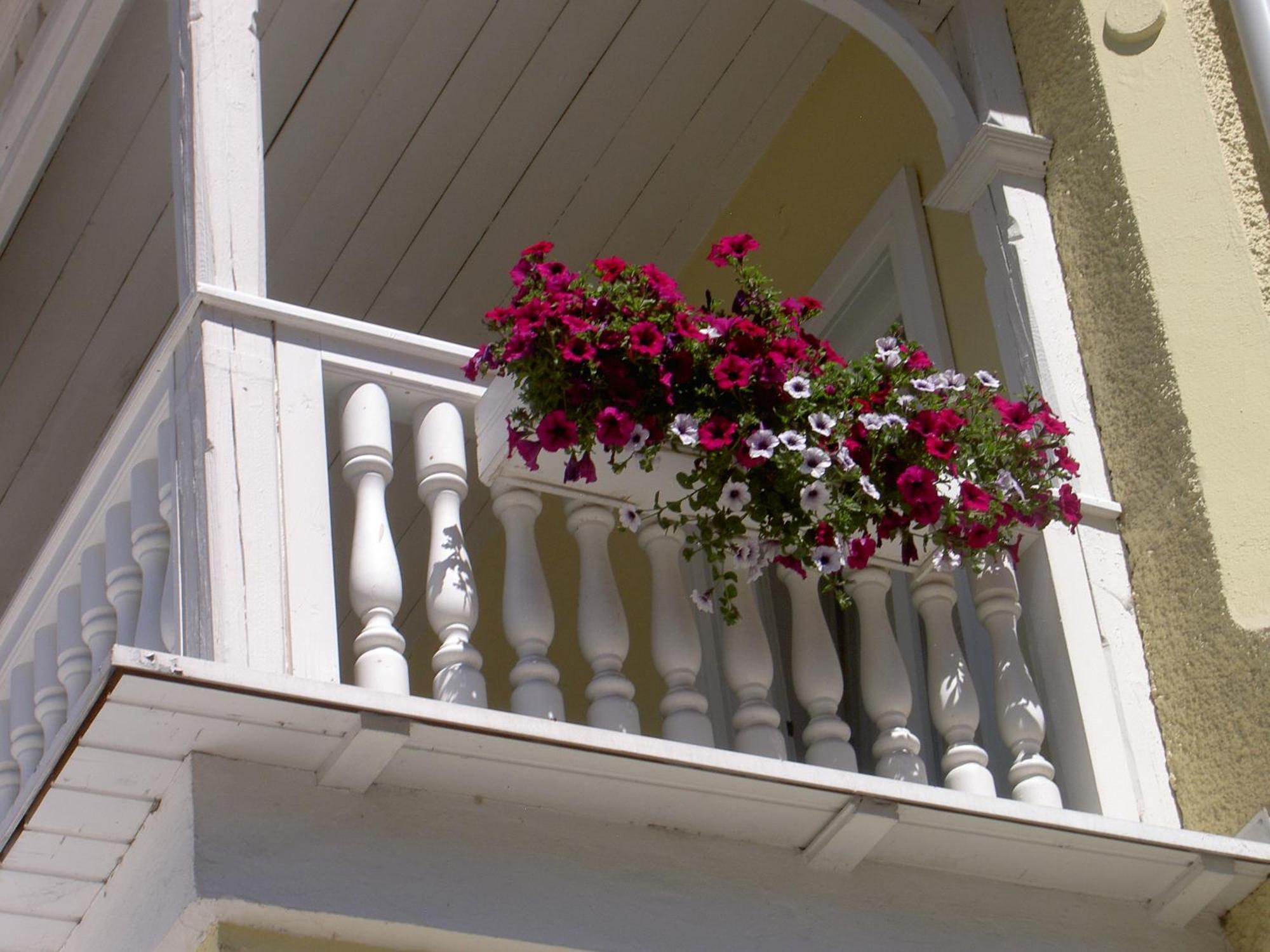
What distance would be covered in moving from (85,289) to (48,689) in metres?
2.12

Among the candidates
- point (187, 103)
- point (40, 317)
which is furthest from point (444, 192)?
point (187, 103)

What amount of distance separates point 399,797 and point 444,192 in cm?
281

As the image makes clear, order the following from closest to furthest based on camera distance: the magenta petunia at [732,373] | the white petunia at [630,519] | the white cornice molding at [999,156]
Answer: the magenta petunia at [732,373] < the white petunia at [630,519] < the white cornice molding at [999,156]

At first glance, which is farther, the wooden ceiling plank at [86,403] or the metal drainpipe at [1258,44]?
the wooden ceiling plank at [86,403]

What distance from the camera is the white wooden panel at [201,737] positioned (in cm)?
268

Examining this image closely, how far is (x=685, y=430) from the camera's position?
10.4 ft

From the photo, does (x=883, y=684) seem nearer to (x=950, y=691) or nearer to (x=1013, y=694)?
(x=950, y=691)

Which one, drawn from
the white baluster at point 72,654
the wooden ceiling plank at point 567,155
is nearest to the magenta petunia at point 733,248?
the white baluster at point 72,654

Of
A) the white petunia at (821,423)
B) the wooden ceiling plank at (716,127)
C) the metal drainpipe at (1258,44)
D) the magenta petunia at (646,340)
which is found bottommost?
the white petunia at (821,423)

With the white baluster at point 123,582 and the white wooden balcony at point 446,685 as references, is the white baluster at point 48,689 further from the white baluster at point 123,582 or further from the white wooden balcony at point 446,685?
the white baluster at point 123,582

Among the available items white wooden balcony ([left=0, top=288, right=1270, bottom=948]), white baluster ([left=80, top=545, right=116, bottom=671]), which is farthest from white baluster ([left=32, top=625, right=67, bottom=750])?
white baluster ([left=80, top=545, right=116, bottom=671])

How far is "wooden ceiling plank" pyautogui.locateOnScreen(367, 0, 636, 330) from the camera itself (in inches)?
205

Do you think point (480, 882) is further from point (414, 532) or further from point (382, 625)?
point (414, 532)

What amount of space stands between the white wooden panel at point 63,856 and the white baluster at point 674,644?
35.3 inches
